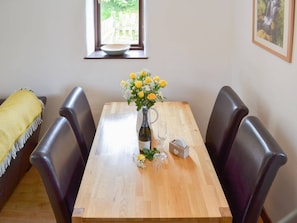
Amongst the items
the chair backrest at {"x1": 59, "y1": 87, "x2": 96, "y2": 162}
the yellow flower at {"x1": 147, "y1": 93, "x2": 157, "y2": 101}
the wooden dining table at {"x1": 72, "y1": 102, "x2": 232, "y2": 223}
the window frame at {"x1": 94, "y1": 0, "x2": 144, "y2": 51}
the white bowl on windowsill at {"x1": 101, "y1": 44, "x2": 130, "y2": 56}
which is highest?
the window frame at {"x1": 94, "y1": 0, "x2": 144, "y2": 51}

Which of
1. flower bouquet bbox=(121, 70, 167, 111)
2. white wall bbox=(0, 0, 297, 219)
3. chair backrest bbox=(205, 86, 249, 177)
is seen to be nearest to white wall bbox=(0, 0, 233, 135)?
white wall bbox=(0, 0, 297, 219)

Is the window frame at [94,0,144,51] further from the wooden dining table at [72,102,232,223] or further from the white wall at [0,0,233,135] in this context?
the wooden dining table at [72,102,232,223]

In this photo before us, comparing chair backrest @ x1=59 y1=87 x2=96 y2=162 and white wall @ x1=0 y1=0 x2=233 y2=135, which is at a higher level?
white wall @ x1=0 y1=0 x2=233 y2=135

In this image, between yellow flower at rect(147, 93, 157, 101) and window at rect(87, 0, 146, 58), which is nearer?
yellow flower at rect(147, 93, 157, 101)

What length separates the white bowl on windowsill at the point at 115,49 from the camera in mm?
3201

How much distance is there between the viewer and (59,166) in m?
1.76

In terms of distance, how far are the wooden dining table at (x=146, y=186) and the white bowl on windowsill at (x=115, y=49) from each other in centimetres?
99

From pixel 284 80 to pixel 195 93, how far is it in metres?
1.21

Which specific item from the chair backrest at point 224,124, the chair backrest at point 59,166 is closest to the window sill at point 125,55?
the chair backrest at point 224,124

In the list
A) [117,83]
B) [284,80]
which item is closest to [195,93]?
[117,83]

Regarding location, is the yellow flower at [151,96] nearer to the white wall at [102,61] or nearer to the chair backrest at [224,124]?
the chair backrest at [224,124]

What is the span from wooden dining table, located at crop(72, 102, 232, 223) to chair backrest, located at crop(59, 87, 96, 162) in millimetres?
131

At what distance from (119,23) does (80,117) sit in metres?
1.24

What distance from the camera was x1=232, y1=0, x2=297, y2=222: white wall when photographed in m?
2.10
